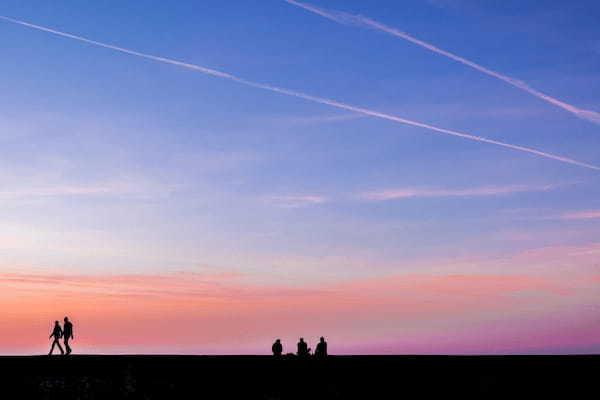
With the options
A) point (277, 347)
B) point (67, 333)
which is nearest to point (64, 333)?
point (67, 333)

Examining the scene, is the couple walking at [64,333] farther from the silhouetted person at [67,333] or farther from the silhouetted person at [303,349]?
the silhouetted person at [303,349]
